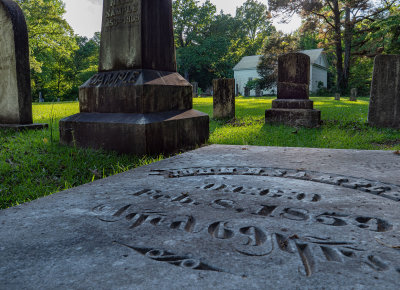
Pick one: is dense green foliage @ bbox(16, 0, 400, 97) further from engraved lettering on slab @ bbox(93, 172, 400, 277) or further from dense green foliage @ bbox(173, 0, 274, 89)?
engraved lettering on slab @ bbox(93, 172, 400, 277)

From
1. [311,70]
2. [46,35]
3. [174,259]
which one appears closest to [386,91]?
[174,259]

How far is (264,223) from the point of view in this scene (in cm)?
156

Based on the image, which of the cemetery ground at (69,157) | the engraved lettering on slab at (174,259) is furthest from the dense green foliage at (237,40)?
the engraved lettering on slab at (174,259)

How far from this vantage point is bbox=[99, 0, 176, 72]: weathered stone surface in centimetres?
392

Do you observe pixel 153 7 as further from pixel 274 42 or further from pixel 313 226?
pixel 274 42

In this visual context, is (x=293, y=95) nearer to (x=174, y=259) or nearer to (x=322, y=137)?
(x=322, y=137)

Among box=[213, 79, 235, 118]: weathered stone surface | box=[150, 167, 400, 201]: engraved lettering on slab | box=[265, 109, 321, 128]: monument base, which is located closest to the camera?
box=[150, 167, 400, 201]: engraved lettering on slab

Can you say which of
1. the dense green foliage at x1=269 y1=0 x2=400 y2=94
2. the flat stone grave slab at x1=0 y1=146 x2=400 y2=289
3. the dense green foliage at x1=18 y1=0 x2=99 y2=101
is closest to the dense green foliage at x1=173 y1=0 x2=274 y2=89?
the dense green foliage at x1=269 y1=0 x2=400 y2=94

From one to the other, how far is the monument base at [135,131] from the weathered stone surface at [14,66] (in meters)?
2.27

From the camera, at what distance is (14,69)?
5.85 m

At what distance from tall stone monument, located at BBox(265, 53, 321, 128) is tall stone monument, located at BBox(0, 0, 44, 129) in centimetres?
542

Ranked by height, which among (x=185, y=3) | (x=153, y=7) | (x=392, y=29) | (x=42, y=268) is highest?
(x=185, y=3)

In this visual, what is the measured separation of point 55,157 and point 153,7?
2245 millimetres

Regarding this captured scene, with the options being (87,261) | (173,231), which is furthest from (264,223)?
(87,261)
